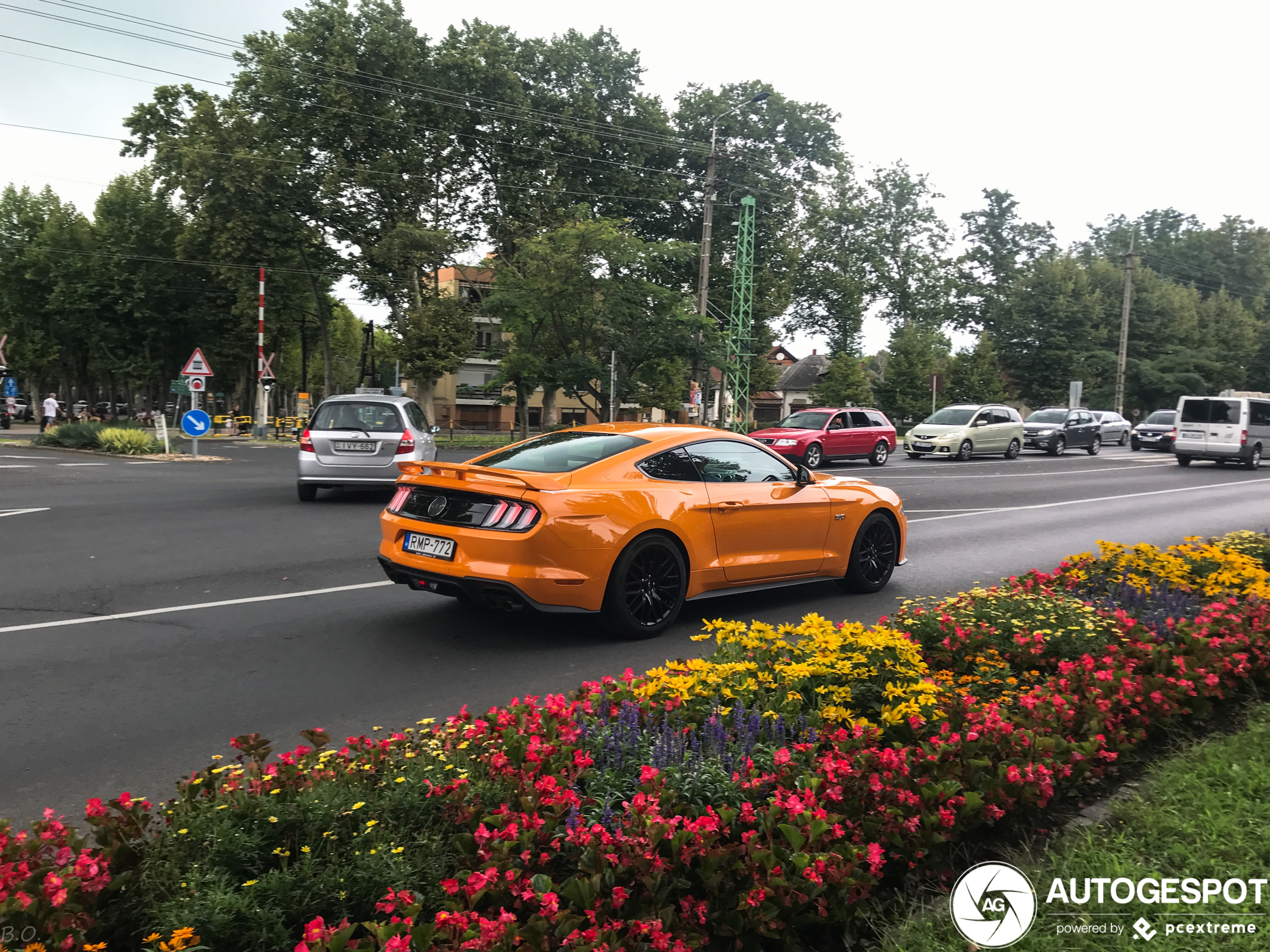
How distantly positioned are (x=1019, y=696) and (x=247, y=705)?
12.3 feet

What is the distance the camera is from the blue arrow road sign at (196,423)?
23.4 meters

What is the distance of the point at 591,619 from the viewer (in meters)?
6.77

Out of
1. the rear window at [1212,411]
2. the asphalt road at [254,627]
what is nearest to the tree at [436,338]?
the asphalt road at [254,627]

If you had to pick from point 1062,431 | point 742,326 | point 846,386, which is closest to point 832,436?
point 742,326

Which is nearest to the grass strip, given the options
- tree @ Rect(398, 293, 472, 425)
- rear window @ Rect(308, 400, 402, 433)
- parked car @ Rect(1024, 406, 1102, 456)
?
rear window @ Rect(308, 400, 402, 433)

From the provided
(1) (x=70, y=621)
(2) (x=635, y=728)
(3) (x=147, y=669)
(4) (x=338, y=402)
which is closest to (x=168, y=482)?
(4) (x=338, y=402)

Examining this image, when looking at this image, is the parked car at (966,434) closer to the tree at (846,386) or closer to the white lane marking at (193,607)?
the tree at (846,386)

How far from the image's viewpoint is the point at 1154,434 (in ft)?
142

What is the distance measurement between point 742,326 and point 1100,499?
20.6 m

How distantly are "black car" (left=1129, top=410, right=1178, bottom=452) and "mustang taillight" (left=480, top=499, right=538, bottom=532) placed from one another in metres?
43.5

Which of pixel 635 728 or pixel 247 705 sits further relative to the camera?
Answer: pixel 247 705

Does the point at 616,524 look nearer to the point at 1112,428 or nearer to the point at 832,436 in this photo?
the point at 832,436

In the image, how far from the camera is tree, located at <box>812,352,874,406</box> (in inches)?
2032

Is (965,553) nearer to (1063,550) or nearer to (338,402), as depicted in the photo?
(1063,550)
